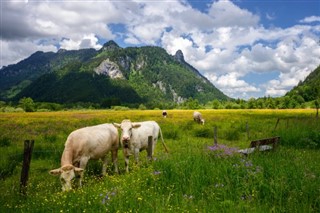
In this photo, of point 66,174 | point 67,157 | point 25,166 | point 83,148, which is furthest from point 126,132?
point 25,166

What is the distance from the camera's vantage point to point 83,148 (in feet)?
33.2

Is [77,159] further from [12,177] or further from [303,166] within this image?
[303,166]

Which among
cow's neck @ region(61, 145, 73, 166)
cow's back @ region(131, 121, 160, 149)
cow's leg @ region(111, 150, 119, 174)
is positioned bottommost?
cow's leg @ region(111, 150, 119, 174)

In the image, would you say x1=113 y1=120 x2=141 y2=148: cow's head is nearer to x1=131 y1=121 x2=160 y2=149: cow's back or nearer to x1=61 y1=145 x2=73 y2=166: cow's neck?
x1=131 y1=121 x2=160 y2=149: cow's back

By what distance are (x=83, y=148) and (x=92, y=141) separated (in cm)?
49

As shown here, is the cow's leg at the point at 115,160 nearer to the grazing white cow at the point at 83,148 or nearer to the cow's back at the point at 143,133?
the grazing white cow at the point at 83,148

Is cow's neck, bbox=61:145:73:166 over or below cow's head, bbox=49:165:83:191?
over

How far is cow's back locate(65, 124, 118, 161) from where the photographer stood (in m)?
10.0

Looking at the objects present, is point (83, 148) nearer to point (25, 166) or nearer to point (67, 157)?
point (67, 157)

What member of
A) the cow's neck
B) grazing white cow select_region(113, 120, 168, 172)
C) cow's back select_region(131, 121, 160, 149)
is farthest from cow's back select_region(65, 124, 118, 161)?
cow's back select_region(131, 121, 160, 149)

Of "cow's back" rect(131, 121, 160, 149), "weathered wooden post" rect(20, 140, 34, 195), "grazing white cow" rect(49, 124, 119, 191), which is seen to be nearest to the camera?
"grazing white cow" rect(49, 124, 119, 191)

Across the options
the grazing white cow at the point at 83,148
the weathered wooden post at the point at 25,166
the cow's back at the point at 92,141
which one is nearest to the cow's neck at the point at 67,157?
the grazing white cow at the point at 83,148

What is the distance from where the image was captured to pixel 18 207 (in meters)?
7.39

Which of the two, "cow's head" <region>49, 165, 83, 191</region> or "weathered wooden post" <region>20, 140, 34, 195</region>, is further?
"weathered wooden post" <region>20, 140, 34, 195</region>
